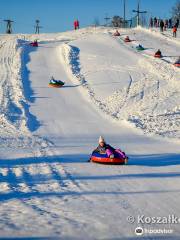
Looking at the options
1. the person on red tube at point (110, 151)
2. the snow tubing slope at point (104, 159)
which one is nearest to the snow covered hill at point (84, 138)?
the snow tubing slope at point (104, 159)

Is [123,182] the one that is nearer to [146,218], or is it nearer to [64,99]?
[146,218]

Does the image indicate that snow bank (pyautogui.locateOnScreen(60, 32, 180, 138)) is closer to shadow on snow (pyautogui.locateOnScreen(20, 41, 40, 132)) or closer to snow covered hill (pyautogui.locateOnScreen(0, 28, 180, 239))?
snow covered hill (pyautogui.locateOnScreen(0, 28, 180, 239))

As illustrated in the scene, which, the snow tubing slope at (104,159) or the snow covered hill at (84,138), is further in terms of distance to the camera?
the snow tubing slope at (104,159)

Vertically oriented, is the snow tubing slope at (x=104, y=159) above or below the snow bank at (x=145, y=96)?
above

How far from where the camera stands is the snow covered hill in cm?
818

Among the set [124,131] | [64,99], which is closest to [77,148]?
[124,131]

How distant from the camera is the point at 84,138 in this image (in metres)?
16.3

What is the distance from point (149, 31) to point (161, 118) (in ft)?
102

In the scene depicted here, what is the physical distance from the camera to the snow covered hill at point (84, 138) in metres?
8.18

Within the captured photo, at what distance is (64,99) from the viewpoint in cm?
2323
